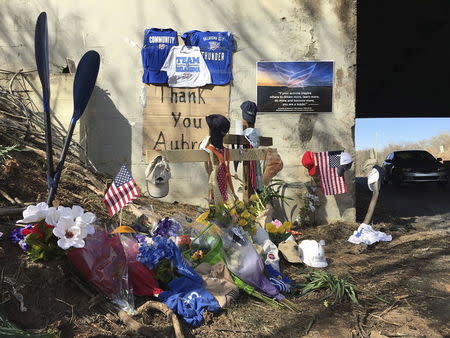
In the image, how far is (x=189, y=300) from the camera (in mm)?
3193

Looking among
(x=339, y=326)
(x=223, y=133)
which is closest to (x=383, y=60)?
(x=223, y=133)

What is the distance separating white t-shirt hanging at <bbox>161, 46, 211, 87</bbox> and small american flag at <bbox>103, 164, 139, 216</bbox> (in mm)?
3382

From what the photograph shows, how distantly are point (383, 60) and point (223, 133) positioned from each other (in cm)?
1390

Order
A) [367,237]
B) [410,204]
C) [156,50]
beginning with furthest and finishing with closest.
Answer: [410,204] → [156,50] → [367,237]

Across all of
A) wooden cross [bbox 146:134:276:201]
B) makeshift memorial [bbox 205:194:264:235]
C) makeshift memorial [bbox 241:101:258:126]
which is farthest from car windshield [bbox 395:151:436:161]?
makeshift memorial [bbox 205:194:264:235]

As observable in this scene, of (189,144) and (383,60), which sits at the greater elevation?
(383,60)

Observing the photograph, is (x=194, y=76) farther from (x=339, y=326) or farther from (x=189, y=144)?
(x=339, y=326)

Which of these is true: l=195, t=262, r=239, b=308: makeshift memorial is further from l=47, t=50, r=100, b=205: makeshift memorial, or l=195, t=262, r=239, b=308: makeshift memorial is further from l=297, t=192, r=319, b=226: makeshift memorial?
l=297, t=192, r=319, b=226: makeshift memorial

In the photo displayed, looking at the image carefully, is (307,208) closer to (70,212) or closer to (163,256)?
(163,256)

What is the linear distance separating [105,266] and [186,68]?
174 inches

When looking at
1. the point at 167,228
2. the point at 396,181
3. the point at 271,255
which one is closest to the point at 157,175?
the point at 167,228

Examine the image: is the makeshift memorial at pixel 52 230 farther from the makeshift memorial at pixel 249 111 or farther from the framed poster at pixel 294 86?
the framed poster at pixel 294 86

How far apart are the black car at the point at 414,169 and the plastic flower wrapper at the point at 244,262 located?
12691 mm

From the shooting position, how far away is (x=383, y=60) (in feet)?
53.0
